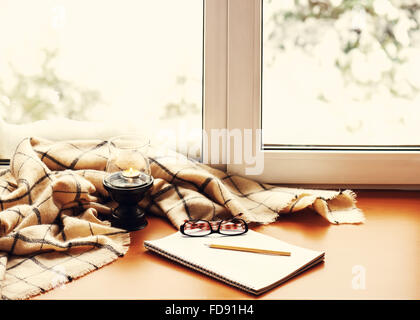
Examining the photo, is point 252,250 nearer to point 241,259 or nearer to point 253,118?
point 241,259

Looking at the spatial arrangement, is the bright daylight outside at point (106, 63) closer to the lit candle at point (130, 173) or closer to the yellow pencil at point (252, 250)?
the lit candle at point (130, 173)

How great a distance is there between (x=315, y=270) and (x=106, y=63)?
0.76 m

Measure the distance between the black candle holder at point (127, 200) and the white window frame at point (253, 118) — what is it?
31 centimetres

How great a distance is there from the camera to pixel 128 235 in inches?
46.0

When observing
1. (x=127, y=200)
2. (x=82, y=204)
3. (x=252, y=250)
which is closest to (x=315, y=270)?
(x=252, y=250)

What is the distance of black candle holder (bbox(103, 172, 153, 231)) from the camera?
1.17 meters

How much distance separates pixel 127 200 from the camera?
1.18 metres

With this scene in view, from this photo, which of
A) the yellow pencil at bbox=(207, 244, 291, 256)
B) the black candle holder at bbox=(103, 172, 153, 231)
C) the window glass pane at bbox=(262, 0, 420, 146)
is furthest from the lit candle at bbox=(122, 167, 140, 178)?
the window glass pane at bbox=(262, 0, 420, 146)

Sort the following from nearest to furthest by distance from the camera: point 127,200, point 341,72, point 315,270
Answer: point 315,270
point 127,200
point 341,72

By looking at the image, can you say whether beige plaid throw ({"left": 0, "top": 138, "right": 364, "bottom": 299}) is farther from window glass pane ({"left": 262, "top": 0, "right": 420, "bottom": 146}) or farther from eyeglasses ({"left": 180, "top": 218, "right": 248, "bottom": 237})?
window glass pane ({"left": 262, "top": 0, "right": 420, "bottom": 146})

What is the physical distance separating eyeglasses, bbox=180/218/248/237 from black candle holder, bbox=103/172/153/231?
0.11 m

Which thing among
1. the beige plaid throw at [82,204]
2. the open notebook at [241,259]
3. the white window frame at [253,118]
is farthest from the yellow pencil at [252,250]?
the white window frame at [253,118]

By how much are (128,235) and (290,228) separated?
1.17ft
